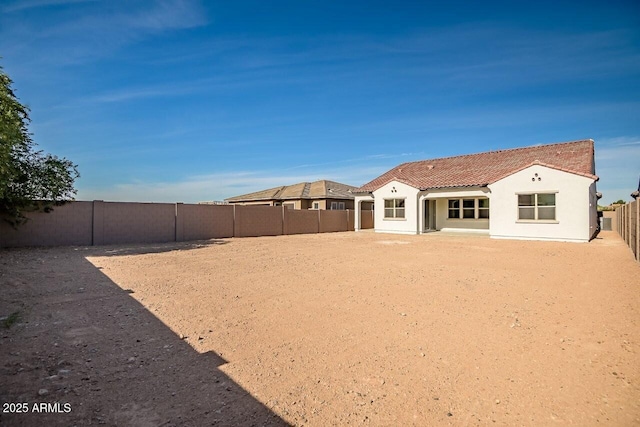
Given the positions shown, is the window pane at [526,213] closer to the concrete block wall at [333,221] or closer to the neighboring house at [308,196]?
the concrete block wall at [333,221]

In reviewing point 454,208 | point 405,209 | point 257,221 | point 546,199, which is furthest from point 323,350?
point 454,208

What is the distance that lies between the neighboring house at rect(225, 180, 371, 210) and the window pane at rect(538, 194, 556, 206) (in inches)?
622

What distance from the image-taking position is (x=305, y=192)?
33.5 m

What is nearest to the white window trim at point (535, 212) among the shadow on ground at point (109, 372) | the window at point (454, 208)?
the window at point (454, 208)

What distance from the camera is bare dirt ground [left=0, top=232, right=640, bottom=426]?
2762 mm

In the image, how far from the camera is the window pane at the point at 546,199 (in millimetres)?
16734

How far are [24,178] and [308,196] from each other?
2161cm

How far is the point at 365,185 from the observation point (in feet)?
87.3

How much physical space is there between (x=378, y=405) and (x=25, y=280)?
8753 millimetres

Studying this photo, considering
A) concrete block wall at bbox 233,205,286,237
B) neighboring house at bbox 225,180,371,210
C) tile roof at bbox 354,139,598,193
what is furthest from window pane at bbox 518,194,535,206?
neighboring house at bbox 225,180,371,210

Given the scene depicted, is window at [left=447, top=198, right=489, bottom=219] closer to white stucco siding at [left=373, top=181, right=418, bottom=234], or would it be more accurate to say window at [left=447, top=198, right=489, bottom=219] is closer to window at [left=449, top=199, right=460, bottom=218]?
window at [left=449, top=199, right=460, bottom=218]

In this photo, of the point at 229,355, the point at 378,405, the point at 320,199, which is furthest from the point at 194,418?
the point at 320,199

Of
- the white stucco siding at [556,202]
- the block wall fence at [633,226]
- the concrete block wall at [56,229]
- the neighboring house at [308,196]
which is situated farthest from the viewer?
the neighboring house at [308,196]

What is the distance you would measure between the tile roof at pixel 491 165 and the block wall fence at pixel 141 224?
8692mm
